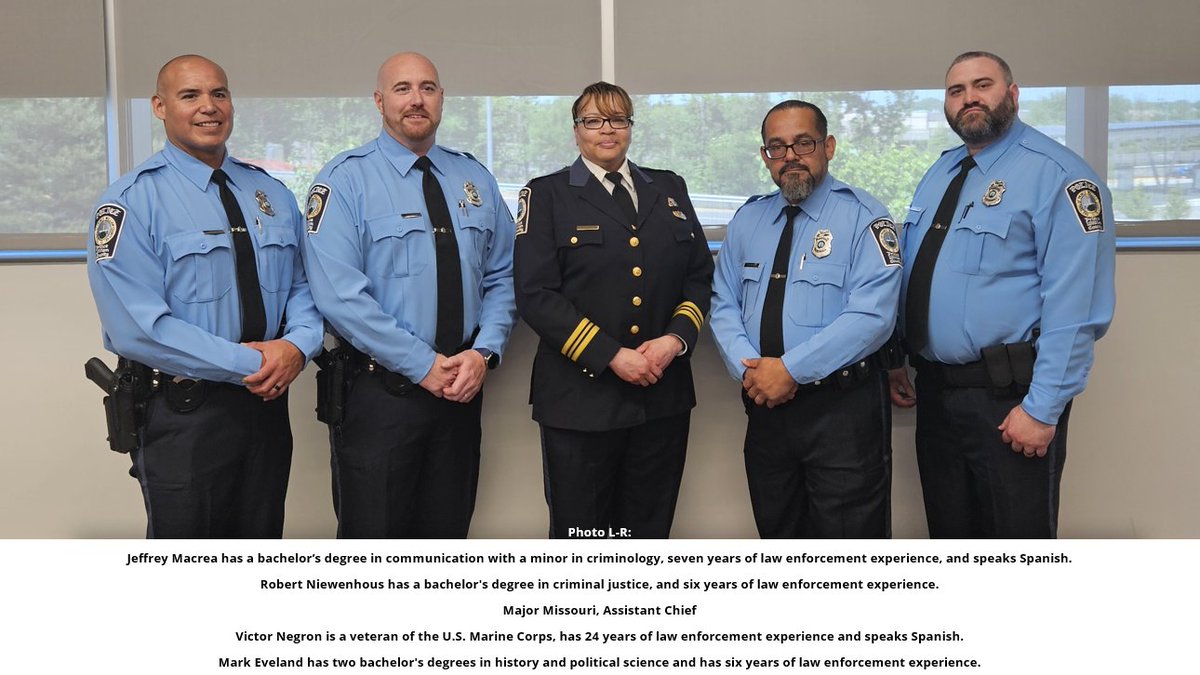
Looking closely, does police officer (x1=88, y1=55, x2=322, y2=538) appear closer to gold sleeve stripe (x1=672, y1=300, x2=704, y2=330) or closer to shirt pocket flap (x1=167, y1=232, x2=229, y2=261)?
shirt pocket flap (x1=167, y1=232, x2=229, y2=261)

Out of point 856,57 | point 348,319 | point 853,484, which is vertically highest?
point 856,57

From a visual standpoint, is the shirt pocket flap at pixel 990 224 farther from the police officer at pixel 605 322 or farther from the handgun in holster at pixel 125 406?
the handgun in holster at pixel 125 406

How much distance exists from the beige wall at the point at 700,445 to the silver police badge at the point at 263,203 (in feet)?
3.04

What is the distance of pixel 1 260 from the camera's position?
329 cm

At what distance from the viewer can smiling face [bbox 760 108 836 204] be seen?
2740mm

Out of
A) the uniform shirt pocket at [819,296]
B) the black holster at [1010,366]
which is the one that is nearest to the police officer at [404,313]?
the uniform shirt pocket at [819,296]

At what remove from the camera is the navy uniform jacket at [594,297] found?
106 inches

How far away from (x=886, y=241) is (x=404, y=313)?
1.38m

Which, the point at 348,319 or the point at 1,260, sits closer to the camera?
the point at 348,319

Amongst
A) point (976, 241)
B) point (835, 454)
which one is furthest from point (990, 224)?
point (835, 454)

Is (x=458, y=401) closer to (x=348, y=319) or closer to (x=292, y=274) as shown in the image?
(x=348, y=319)
